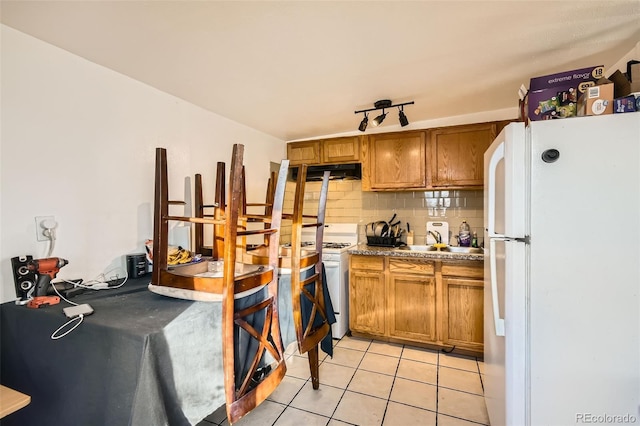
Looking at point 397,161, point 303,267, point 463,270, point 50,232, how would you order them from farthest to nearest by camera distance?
point 397,161
point 463,270
point 303,267
point 50,232

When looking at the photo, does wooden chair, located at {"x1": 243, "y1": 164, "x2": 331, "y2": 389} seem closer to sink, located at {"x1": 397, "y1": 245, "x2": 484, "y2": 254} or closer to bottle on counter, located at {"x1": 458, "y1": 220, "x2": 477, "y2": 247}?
sink, located at {"x1": 397, "y1": 245, "x2": 484, "y2": 254}

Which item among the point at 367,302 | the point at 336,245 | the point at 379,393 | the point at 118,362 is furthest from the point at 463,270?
the point at 118,362

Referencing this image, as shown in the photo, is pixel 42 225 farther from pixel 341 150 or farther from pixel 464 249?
pixel 464 249

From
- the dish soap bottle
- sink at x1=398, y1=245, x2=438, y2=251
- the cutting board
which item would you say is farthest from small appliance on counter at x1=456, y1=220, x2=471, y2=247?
sink at x1=398, y1=245, x2=438, y2=251

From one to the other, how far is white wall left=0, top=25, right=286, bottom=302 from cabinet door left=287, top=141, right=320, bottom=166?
1.50 metres

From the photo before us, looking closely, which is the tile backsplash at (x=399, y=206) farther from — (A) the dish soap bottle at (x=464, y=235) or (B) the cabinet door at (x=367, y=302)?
(B) the cabinet door at (x=367, y=302)

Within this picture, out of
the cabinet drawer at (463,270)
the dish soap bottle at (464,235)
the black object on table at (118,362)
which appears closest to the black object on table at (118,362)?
the black object on table at (118,362)

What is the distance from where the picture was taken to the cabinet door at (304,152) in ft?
11.4

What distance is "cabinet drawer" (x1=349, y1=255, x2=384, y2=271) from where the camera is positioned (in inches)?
112

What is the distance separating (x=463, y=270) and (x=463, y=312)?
14.5 inches

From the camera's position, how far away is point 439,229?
308 cm

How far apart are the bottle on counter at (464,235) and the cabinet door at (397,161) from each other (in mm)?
587

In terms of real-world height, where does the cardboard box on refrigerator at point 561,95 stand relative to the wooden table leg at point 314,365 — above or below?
above

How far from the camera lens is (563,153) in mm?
1186
